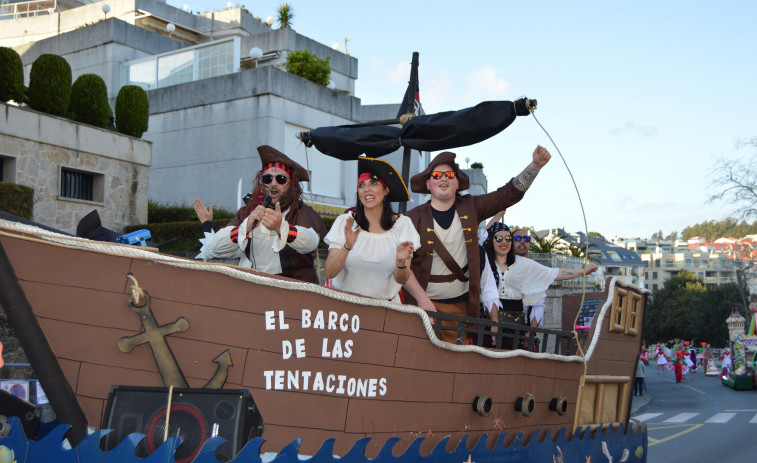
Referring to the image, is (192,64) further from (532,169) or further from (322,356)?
(322,356)

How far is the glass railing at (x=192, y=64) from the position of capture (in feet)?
59.9

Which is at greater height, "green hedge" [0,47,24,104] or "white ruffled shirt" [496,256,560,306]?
"green hedge" [0,47,24,104]

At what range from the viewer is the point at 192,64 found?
1862cm

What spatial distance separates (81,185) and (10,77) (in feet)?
7.04

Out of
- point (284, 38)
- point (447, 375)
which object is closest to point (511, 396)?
point (447, 375)

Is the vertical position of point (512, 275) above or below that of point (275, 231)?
below

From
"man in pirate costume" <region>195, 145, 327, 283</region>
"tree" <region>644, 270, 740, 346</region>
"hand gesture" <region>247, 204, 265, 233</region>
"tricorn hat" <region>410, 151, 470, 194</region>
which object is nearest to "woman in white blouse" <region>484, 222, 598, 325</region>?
"tricorn hat" <region>410, 151, 470, 194</region>

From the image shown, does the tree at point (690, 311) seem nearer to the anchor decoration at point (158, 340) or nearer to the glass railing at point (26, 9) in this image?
the glass railing at point (26, 9)

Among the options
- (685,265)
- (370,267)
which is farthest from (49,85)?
(685,265)

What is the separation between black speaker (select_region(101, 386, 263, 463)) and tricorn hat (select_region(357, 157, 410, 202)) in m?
1.76

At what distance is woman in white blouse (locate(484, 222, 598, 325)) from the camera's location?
21.2 feet

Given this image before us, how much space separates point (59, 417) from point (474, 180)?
26.7 metres

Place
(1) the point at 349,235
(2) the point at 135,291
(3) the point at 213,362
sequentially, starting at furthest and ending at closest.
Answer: (1) the point at 349,235 → (3) the point at 213,362 → (2) the point at 135,291

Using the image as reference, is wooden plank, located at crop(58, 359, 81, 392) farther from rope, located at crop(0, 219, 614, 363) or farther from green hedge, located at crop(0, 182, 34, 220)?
green hedge, located at crop(0, 182, 34, 220)
